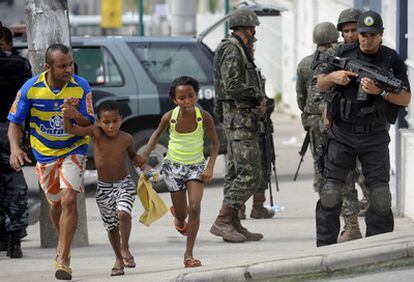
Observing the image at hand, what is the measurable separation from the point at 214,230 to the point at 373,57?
8.25 ft

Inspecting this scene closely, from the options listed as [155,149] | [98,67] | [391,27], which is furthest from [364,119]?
[98,67]

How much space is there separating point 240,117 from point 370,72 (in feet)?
7.17

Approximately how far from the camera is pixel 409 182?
443 inches

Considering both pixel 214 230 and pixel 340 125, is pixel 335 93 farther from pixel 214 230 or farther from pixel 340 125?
pixel 214 230

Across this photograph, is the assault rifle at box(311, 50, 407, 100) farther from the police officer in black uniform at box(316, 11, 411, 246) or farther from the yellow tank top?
the yellow tank top

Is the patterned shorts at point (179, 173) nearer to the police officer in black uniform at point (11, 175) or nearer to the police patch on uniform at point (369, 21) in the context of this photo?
the police officer in black uniform at point (11, 175)

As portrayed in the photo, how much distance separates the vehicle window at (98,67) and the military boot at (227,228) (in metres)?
4.64

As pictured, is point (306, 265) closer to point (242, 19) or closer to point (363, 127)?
point (363, 127)

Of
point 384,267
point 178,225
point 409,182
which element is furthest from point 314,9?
point 384,267

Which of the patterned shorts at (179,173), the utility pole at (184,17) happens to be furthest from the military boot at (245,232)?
the utility pole at (184,17)

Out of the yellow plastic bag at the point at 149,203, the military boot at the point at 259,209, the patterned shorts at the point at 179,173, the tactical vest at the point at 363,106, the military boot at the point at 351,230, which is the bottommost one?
the military boot at the point at 259,209

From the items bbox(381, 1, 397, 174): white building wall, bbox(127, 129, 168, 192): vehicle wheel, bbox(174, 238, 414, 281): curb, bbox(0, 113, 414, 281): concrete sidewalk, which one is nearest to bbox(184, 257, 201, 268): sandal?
bbox(0, 113, 414, 281): concrete sidewalk

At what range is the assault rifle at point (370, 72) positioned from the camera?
8.55 metres

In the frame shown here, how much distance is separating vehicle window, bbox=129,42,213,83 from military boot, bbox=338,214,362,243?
16.2ft
